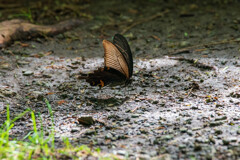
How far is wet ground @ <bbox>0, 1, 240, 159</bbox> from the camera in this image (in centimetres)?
206

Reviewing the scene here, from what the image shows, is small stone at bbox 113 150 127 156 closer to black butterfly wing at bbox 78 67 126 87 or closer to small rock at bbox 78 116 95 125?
small rock at bbox 78 116 95 125

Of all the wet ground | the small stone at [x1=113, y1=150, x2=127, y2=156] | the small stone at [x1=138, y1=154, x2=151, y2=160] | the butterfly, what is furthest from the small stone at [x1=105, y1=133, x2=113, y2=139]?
the butterfly

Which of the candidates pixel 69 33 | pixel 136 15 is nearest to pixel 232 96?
pixel 69 33

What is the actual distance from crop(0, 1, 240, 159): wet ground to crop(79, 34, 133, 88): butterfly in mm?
98

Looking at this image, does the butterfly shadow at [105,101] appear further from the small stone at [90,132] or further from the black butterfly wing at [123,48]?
the small stone at [90,132]

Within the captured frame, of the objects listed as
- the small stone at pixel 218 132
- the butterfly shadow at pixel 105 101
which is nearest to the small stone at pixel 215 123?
the small stone at pixel 218 132

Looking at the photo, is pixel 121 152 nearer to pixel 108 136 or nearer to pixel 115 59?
pixel 108 136

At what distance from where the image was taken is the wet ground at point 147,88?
2.06m

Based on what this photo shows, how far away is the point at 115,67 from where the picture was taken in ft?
10.3

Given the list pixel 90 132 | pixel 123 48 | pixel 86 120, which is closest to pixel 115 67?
pixel 123 48

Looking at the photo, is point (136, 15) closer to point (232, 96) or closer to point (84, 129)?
point (232, 96)

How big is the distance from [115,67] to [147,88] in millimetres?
429

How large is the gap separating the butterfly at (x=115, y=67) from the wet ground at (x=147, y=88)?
10 cm

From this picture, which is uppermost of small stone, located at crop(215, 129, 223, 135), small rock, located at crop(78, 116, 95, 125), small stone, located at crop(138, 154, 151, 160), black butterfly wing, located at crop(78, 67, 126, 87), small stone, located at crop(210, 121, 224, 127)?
black butterfly wing, located at crop(78, 67, 126, 87)
